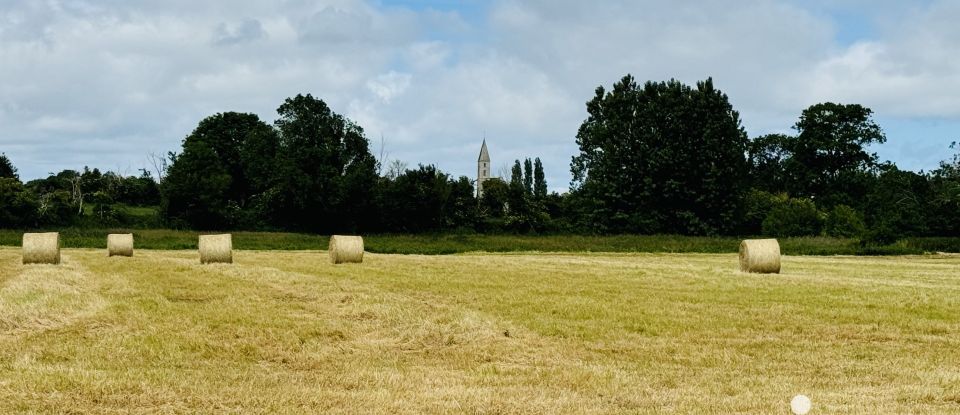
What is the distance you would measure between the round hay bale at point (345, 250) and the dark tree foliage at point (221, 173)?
44.0 meters

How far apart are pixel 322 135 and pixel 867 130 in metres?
59.7

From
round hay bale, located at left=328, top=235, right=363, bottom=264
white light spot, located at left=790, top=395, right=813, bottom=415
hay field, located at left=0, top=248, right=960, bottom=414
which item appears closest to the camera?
white light spot, located at left=790, top=395, right=813, bottom=415

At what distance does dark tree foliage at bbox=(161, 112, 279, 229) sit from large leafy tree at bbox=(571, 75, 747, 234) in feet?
97.6

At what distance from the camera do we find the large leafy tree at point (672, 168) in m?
72.1

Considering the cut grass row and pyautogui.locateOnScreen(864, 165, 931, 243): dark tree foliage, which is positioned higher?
pyautogui.locateOnScreen(864, 165, 931, 243): dark tree foliage

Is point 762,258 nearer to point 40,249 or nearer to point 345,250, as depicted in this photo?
point 345,250

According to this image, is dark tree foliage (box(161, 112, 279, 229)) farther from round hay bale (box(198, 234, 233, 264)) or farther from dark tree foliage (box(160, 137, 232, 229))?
round hay bale (box(198, 234, 233, 264))

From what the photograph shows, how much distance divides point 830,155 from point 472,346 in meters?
97.9

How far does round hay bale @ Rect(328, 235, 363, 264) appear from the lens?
3178 cm

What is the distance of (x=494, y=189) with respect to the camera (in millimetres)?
88625

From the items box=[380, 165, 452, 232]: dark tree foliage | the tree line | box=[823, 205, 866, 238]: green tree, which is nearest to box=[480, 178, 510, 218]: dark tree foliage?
the tree line

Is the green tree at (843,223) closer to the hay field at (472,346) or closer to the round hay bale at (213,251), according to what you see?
the hay field at (472,346)

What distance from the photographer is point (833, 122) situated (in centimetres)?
10100

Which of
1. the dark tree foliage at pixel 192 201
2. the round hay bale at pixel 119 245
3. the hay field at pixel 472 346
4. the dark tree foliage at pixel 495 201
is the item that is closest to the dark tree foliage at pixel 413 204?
the dark tree foliage at pixel 495 201
